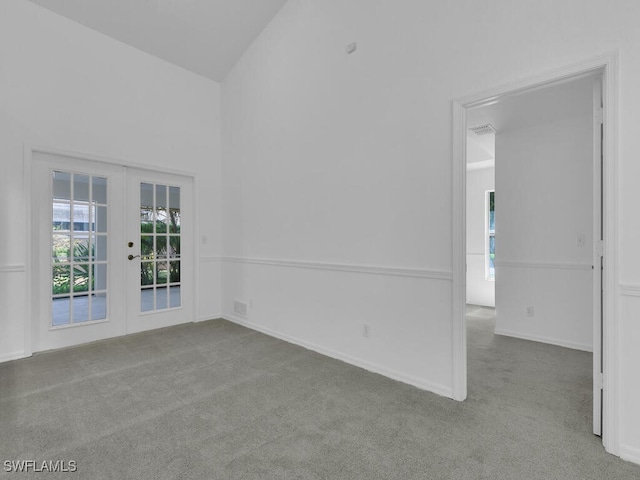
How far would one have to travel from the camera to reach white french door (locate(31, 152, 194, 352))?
3541mm

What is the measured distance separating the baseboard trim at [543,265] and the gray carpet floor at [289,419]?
0.92 metres

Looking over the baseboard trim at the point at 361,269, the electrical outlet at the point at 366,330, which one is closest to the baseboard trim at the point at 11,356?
the baseboard trim at the point at 361,269

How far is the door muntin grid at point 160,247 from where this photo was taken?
14.1 feet

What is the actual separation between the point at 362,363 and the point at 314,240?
4.25 ft

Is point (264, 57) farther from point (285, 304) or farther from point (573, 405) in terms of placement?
point (573, 405)

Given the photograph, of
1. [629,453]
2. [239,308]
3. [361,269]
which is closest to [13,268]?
[239,308]

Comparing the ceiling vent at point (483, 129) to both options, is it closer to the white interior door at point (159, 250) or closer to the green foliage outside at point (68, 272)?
the white interior door at point (159, 250)

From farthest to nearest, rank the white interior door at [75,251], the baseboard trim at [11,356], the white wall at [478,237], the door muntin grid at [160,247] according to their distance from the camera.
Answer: the white wall at [478,237] < the door muntin grid at [160,247] < the white interior door at [75,251] < the baseboard trim at [11,356]

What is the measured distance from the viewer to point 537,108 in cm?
344

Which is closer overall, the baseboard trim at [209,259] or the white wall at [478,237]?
the baseboard trim at [209,259]

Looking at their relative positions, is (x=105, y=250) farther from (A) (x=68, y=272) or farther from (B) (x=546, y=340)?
(B) (x=546, y=340)

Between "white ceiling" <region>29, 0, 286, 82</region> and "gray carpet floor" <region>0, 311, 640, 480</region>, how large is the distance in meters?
3.61

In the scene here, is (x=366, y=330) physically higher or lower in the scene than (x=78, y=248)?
lower

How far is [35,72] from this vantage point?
342cm
